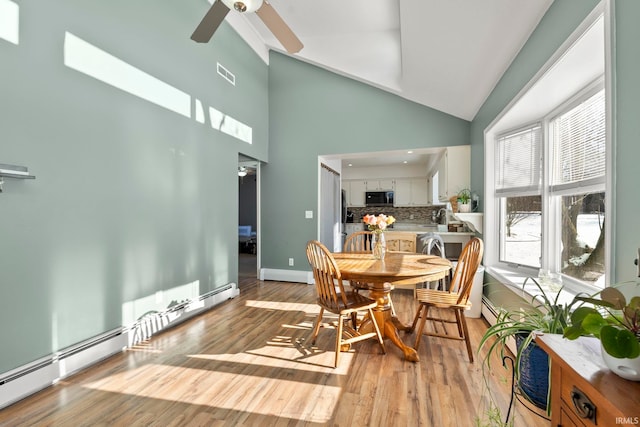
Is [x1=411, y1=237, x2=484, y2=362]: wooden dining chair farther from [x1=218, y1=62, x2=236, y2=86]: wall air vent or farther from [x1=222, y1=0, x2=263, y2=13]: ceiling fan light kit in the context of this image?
[x1=218, y1=62, x2=236, y2=86]: wall air vent

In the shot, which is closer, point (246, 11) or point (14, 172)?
point (14, 172)

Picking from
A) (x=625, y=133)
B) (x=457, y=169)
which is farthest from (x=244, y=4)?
(x=457, y=169)

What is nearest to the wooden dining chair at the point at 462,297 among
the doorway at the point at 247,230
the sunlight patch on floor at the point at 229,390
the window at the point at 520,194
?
the window at the point at 520,194

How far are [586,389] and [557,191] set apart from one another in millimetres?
2216

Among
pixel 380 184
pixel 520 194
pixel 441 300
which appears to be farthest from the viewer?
pixel 380 184

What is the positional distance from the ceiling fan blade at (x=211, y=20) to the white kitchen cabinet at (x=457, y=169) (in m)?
3.35

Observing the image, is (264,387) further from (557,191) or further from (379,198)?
(379,198)

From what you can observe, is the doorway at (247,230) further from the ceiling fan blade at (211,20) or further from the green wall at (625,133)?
the green wall at (625,133)

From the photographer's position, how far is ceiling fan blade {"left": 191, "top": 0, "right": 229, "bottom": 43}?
6.73ft

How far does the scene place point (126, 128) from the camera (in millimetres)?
2510

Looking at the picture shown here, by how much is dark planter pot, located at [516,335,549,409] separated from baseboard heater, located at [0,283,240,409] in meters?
2.76

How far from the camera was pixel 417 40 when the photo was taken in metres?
2.71

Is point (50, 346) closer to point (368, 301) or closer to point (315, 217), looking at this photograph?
point (368, 301)

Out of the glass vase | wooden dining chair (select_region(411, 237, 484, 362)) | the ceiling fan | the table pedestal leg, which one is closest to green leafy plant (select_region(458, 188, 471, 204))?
wooden dining chair (select_region(411, 237, 484, 362))
